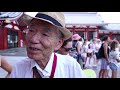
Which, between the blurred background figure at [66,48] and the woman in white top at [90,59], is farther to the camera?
the woman in white top at [90,59]

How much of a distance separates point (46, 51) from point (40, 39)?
0.14 m

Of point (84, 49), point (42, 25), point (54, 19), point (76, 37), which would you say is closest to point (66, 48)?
point (76, 37)

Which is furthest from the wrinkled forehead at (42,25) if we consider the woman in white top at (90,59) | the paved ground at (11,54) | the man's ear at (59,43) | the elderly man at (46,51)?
the woman in white top at (90,59)

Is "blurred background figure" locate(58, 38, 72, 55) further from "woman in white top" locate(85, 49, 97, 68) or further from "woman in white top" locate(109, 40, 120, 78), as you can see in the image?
"woman in white top" locate(109, 40, 120, 78)

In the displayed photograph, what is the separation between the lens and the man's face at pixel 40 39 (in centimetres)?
218

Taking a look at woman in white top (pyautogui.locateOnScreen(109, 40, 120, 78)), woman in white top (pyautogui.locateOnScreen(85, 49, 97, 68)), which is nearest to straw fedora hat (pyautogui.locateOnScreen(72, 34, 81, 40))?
woman in white top (pyautogui.locateOnScreen(85, 49, 97, 68))

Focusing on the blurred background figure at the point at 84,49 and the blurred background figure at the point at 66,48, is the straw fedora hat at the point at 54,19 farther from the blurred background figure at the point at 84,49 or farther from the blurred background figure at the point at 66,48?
the blurred background figure at the point at 84,49

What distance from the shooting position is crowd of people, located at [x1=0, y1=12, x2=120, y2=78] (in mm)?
1998

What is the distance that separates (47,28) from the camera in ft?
7.23

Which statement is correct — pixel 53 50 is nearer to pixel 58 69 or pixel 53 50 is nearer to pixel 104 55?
pixel 58 69
